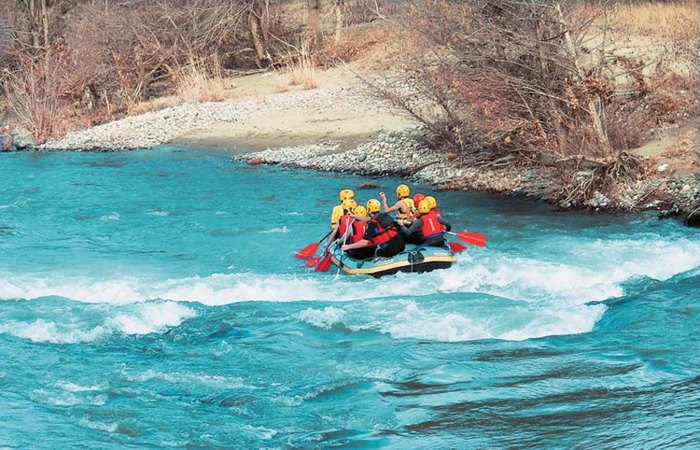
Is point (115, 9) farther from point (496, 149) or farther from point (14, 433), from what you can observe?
point (14, 433)

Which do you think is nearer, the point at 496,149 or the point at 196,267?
the point at 196,267

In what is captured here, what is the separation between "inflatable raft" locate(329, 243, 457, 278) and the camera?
1347 cm

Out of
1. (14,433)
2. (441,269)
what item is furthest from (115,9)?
(14,433)

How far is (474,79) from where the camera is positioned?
1911 cm

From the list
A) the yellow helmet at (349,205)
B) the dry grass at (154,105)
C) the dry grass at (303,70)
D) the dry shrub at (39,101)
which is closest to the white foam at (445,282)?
the yellow helmet at (349,205)

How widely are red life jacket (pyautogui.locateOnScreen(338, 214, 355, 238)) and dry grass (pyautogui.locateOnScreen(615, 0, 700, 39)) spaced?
37.3 feet

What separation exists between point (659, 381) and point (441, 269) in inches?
187

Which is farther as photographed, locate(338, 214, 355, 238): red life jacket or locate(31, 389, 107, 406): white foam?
locate(338, 214, 355, 238): red life jacket

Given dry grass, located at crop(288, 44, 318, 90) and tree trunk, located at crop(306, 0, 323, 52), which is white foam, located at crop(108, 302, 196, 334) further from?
tree trunk, located at crop(306, 0, 323, 52)

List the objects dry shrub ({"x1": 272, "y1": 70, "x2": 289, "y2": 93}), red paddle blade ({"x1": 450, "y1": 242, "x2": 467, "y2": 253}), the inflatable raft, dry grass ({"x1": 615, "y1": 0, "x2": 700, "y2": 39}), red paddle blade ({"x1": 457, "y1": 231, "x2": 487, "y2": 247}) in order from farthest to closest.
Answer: dry shrub ({"x1": 272, "y1": 70, "x2": 289, "y2": 93})
dry grass ({"x1": 615, "y1": 0, "x2": 700, "y2": 39})
red paddle blade ({"x1": 450, "y1": 242, "x2": 467, "y2": 253})
red paddle blade ({"x1": 457, "y1": 231, "x2": 487, "y2": 247})
the inflatable raft

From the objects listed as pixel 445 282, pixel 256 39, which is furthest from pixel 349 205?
pixel 256 39

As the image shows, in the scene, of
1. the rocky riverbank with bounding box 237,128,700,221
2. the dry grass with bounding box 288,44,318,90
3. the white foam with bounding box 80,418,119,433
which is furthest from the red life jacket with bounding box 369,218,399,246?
the dry grass with bounding box 288,44,318,90

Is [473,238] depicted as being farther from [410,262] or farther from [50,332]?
[50,332]

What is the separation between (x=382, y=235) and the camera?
1387 centimetres
